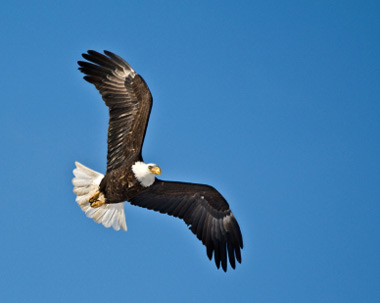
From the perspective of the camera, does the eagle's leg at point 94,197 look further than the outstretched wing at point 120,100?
Yes

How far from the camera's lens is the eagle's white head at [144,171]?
28.2ft

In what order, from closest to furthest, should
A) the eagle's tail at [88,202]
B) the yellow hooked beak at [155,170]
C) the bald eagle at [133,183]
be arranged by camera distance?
1. the yellow hooked beak at [155,170]
2. the bald eagle at [133,183]
3. the eagle's tail at [88,202]

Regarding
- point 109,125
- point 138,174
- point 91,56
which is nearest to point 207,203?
point 138,174

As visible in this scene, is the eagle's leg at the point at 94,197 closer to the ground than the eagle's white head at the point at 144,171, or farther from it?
closer to the ground

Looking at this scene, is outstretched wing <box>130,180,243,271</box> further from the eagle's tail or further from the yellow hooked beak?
the yellow hooked beak

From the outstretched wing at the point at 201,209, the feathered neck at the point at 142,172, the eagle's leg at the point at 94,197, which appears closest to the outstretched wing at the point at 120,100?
the feathered neck at the point at 142,172

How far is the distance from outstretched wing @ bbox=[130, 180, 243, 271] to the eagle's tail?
66 cm

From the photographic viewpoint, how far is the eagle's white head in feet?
28.2

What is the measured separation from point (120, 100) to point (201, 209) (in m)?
2.28

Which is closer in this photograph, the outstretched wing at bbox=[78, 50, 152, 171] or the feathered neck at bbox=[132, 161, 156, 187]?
the feathered neck at bbox=[132, 161, 156, 187]

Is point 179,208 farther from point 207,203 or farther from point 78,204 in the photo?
point 78,204

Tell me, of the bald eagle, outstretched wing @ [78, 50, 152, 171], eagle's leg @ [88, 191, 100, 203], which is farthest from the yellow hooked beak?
eagle's leg @ [88, 191, 100, 203]

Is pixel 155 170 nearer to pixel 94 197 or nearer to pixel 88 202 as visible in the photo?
pixel 94 197

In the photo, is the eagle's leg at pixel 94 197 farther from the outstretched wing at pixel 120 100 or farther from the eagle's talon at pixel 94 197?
the outstretched wing at pixel 120 100
